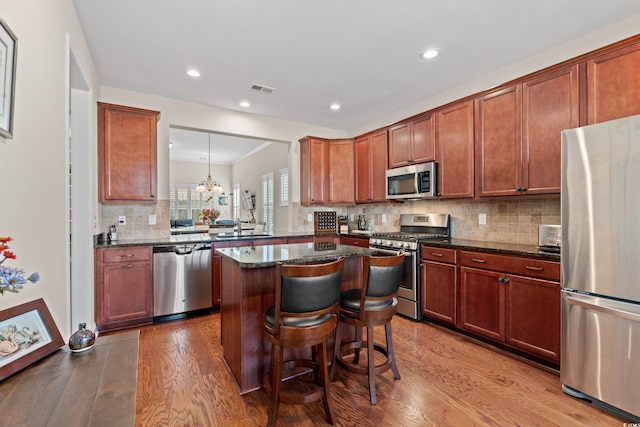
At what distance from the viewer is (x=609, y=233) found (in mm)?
1872

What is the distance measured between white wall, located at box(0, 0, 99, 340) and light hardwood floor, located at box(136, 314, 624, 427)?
84 centimetres

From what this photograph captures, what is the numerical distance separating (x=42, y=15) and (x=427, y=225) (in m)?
3.96

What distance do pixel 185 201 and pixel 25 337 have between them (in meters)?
9.39

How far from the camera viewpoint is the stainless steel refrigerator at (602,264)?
70.1 inches

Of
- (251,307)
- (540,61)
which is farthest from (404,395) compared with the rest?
(540,61)

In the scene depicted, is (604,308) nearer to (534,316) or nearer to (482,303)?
(534,316)

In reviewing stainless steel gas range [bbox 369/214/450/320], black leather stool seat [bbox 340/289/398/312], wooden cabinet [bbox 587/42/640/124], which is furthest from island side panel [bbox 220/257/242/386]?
wooden cabinet [bbox 587/42/640/124]

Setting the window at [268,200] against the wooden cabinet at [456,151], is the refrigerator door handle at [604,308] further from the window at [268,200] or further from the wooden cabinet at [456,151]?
the window at [268,200]

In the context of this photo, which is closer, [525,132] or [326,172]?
[525,132]

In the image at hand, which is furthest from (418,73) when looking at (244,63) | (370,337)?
(370,337)

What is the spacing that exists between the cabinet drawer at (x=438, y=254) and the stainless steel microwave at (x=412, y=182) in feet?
2.23

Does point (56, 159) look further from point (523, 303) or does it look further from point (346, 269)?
point (523, 303)

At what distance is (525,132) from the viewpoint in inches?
108

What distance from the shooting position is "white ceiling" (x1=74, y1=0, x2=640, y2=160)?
222 cm
